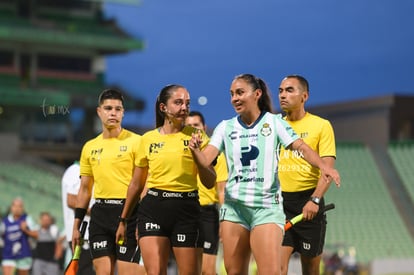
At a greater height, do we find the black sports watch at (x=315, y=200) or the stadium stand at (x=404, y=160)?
the stadium stand at (x=404, y=160)

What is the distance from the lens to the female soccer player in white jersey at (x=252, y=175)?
941 centimetres

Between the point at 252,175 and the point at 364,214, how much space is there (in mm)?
40759

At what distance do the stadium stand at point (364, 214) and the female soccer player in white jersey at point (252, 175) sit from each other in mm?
31799

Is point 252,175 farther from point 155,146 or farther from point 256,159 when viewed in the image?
point 155,146

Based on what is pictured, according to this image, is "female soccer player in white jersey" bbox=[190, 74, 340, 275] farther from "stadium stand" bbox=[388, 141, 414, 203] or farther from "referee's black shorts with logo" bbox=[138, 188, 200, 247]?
"stadium stand" bbox=[388, 141, 414, 203]

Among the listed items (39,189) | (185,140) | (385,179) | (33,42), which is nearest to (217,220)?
(185,140)

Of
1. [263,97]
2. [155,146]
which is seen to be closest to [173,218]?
[155,146]

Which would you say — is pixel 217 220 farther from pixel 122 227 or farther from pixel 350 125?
pixel 350 125

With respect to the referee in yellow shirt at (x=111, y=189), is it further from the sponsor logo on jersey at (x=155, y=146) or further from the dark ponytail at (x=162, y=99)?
the sponsor logo on jersey at (x=155, y=146)

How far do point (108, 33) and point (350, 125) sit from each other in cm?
1592

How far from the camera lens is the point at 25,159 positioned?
179ft

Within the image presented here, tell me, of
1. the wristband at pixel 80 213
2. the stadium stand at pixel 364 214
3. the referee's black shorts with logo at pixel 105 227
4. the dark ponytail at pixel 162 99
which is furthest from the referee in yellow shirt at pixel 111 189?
the stadium stand at pixel 364 214

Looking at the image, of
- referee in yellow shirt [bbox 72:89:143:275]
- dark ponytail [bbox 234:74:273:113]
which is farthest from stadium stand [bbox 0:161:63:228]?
dark ponytail [bbox 234:74:273:113]

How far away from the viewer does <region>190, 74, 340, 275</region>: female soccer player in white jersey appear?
941cm
